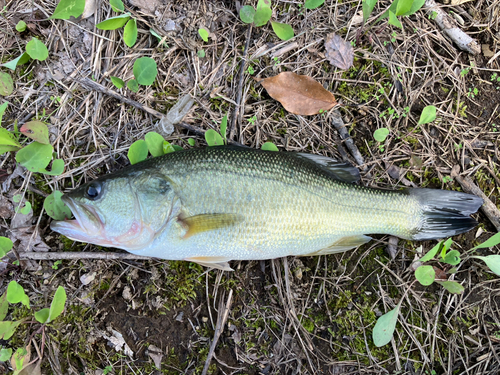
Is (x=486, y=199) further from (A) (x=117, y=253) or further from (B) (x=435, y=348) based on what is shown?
(A) (x=117, y=253)

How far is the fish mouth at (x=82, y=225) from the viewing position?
288 centimetres

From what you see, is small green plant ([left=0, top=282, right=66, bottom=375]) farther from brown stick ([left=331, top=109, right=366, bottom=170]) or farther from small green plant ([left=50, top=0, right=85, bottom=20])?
brown stick ([left=331, top=109, right=366, bottom=170])

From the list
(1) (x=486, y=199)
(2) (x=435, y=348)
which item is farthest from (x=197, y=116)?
(2) (x=435, y=348)

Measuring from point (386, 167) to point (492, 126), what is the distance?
4.59 feet

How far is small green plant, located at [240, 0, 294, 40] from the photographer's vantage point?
338cm

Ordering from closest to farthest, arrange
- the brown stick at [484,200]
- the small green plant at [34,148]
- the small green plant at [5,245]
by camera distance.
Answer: the small green plant at [5,245], the small green plant at [34,148], the brown stick at [484,200]

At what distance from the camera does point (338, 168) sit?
3482 millimetres

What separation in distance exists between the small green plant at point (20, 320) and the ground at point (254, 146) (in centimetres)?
13

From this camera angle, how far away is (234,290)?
348cm

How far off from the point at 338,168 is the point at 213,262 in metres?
1.70

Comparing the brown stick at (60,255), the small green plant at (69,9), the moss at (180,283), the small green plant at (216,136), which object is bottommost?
the moss at (180,283)

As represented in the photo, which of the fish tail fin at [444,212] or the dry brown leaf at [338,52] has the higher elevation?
the dry brown leaf at [338,52]

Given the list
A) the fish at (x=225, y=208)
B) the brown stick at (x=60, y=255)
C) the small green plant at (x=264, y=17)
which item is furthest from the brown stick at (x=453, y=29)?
the brown stick at (x=60, y=255)

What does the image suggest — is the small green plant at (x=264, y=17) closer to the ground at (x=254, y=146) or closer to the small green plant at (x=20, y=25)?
the ground at (x=254, y=146)
